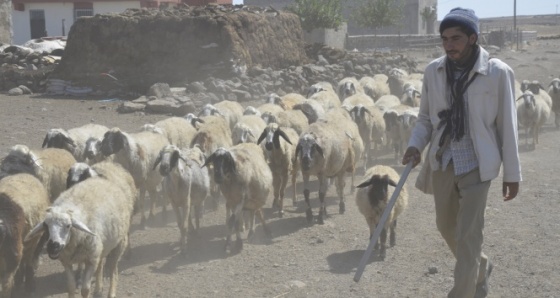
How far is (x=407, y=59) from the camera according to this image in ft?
101

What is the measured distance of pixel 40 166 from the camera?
960 cm

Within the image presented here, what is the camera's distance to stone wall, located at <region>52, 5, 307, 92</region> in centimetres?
2217

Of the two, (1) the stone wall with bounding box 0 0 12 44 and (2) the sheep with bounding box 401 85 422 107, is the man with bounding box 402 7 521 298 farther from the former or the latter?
(1) the stone wall with bounding box 0 0 12 44

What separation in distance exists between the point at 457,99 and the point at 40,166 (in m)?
6.06

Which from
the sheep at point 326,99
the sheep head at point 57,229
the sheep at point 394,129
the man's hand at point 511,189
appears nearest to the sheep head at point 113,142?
the sheep head at point 57,229

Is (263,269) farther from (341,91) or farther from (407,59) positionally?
(407,59)

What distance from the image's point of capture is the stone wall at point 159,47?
2217cm

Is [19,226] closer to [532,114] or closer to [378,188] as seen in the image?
[378,188]

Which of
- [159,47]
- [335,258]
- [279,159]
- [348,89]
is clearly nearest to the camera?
[335,258]

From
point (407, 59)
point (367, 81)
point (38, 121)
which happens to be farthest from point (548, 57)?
point (38, 121)

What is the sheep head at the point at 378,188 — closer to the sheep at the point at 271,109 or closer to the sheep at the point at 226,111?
the sheep at the point at 271,109

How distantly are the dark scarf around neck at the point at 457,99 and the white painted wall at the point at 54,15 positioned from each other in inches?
1337

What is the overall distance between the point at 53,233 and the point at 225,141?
575 cm

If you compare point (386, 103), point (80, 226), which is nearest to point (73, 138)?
point (80, 226)
